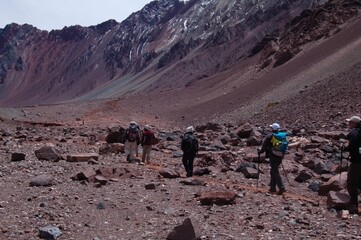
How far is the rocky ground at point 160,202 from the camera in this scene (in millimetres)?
8586

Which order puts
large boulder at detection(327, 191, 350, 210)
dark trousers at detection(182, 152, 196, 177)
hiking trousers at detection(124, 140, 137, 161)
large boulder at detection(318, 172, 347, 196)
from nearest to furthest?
large boulder at detection(327, 191, 350, 210) → large boulder at detection(318, 172, 347, 196) → dark trousers at detection(182, 152, 196, 177) → hiking trousers at detection(124, 140, 137, 161)

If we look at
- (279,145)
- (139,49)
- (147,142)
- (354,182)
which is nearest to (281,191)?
(279,145)

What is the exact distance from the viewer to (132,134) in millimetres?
16594

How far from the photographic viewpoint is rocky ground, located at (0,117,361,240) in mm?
8586

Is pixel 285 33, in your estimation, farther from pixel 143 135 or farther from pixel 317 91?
pixel 143 135

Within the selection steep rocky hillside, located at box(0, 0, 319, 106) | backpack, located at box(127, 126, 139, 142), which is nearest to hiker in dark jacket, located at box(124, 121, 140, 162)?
backpack, located at box(127, 126, 139, 142)

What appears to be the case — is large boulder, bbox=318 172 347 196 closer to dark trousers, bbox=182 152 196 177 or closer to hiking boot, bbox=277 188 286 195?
hiking boot, bbox=277 188 286 195

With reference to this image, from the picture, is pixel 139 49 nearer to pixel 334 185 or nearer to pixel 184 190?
pixel 184 190

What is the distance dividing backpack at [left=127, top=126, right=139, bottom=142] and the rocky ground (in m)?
0.81

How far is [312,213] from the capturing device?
9516mm

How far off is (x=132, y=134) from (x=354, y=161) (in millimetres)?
8394

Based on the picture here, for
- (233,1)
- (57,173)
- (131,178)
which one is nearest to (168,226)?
(131,178)

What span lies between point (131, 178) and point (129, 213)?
10.6 ft

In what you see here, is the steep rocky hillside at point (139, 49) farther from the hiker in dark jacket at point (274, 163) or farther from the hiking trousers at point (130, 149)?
the hiker in dark jacket at point (274, 163)
